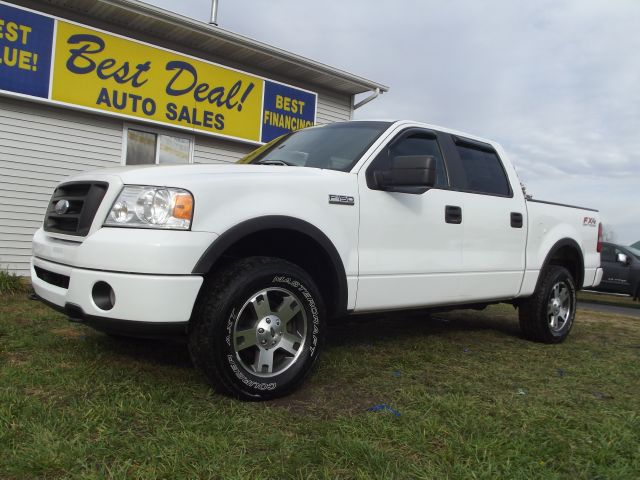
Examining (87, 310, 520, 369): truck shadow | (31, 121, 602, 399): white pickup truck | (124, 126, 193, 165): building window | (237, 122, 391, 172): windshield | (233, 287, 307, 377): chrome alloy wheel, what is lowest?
(87, 310, 520, 369): truck shadow

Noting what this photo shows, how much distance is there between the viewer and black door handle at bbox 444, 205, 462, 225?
423 cm

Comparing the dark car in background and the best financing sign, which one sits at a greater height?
the best financing sign

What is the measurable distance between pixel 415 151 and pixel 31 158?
22.2 ft

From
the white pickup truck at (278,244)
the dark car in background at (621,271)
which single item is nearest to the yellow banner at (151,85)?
the white pickup truck at (278,244)

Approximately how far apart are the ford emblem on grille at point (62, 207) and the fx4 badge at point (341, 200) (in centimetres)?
164

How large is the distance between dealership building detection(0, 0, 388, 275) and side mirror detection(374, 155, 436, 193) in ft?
21.6

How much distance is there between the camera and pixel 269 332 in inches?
125

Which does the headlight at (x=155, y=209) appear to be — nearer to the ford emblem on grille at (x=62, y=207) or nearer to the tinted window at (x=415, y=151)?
the ford emblem on grille at (x=62, y=207)

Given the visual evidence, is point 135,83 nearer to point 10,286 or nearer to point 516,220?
point 10,286

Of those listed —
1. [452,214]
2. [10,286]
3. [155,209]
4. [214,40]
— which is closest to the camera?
[155,209]

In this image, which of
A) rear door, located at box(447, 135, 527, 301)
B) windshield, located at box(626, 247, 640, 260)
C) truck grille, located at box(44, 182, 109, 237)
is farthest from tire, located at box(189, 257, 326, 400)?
windshield, located at box(626, 247, 640, 260)

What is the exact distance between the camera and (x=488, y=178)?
494 centimetres

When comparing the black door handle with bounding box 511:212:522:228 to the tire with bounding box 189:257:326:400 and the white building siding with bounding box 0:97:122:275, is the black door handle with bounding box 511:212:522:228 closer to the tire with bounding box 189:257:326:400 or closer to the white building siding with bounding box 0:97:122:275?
the tire with bounding box 189:257:326:400

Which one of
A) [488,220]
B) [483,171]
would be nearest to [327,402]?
[488,220]
